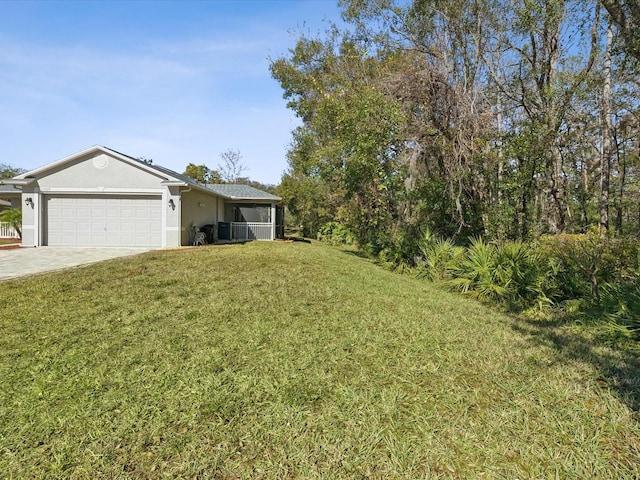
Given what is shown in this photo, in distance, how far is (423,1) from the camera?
446 inches

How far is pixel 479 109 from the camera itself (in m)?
11.1

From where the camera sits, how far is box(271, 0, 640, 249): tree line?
986 cm

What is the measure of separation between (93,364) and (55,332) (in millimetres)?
1313

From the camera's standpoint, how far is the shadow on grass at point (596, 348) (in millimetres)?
3320

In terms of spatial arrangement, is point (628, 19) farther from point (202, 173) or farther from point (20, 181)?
point (202, 173)

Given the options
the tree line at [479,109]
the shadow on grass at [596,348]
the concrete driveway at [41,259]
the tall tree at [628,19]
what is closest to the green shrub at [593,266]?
the shadow on grass at [596,348]

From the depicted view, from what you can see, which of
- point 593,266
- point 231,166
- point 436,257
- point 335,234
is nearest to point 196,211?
point 335,234

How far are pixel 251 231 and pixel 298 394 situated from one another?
16.6 m

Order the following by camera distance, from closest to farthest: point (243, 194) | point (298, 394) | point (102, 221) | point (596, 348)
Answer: point (298, 394) → point (596, 348) → point (102, 221) → point (243, 194)

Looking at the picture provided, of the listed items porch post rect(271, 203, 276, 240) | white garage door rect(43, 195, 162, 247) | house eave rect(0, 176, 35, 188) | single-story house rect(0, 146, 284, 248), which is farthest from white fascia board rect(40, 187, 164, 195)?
porch post rect(271, 203, 276, 240)

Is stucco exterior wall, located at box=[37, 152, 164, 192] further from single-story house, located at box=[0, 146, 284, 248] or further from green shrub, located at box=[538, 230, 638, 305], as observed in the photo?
green shrub, located at box=[538, 230, 638, 305]

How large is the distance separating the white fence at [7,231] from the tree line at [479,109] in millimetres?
16559

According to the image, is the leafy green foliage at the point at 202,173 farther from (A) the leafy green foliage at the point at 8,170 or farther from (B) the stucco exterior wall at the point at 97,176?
(B) the stucco exterior wall at the point at 97,176

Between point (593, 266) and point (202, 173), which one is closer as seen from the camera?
point (593, 266)
